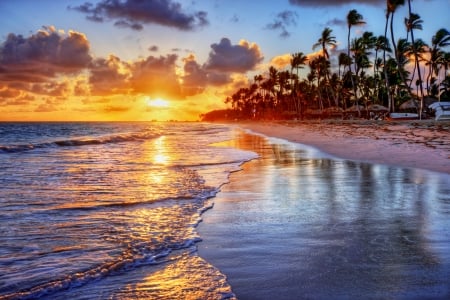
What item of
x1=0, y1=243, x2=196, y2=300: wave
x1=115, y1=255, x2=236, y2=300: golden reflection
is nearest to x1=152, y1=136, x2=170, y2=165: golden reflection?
x1=0, y1=243, x2=196, y2=300: wave

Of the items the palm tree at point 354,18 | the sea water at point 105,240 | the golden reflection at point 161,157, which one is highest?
the palm tree at point 354,18

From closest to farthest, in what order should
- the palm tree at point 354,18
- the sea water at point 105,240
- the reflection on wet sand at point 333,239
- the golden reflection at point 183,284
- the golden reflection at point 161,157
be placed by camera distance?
the golden reflection at point 183,284
the reflection on wet sand at point 333,239
the sea water at point 105,240
the golden reflection at point 161,157
the palm tree at point 354,18

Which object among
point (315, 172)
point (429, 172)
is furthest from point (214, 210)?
point (429, 172)

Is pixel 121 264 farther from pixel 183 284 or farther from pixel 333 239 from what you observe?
pixel 333 239

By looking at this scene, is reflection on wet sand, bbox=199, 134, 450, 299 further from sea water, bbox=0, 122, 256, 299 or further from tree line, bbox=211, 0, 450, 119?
tree line, bbox=211, 0, 450, 119

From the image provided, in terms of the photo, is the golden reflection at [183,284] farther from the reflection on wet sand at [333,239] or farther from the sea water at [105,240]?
the reflection on wet sand at [333,239]

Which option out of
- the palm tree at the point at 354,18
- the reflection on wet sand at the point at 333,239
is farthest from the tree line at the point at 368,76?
the reflection on wet sand at the point at 333,239

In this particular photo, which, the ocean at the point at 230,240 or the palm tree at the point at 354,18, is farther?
the palm tree at the point at 354,18

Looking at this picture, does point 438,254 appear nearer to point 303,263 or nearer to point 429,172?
point 303,263

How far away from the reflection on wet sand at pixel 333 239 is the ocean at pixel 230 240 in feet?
0.05

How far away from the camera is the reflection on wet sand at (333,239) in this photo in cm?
361

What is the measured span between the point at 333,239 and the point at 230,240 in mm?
1198

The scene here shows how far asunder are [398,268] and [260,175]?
7.48m

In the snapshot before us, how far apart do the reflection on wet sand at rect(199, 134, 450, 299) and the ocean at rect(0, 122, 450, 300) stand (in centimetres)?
2
